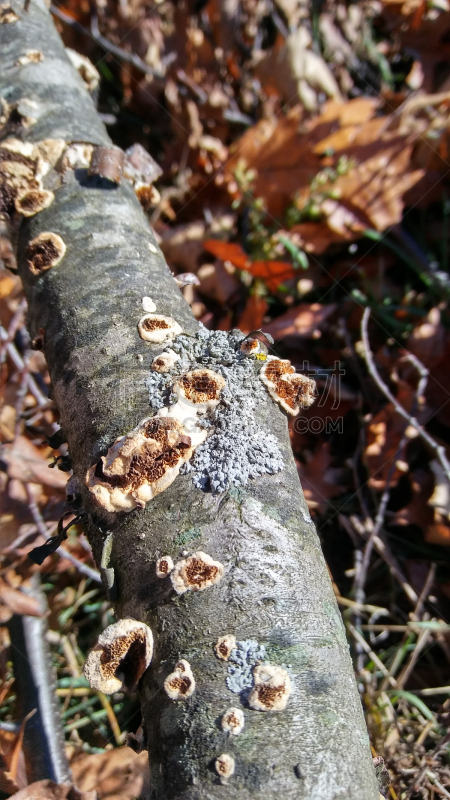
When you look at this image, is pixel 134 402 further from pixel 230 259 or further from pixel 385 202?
pixel 385 202

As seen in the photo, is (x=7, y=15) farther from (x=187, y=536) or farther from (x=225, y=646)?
(x=225, y=646)

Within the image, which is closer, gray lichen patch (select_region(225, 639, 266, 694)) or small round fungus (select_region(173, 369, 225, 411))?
gray lichen patch (select_region(225, 639, 266, 694))

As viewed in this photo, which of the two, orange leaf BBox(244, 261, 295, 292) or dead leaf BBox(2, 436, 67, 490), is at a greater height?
orange leaf BBox(244, 261, 295, 292)

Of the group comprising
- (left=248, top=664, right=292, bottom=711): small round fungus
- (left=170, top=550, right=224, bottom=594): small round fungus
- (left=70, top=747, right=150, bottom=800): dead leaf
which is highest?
(left=170, top=550, right=224, bottom=594): small round fungus

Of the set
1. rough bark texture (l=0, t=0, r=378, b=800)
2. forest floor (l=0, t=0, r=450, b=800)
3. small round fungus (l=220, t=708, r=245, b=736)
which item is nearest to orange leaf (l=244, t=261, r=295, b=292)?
forest floor (l=0, t=0, r=450, b=800)


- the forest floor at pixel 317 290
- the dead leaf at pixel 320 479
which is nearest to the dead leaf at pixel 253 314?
the forest floor at pixel 317 290

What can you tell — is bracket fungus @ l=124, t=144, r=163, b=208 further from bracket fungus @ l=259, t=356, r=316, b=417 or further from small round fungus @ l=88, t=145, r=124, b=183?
bracket fungus @ l=259, t=356, r=316, b=417

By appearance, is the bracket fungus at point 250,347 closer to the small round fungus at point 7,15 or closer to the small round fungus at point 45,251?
the small round fungus at point 45,251

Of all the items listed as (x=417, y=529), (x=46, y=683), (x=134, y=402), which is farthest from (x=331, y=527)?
(x=134, y=402)
